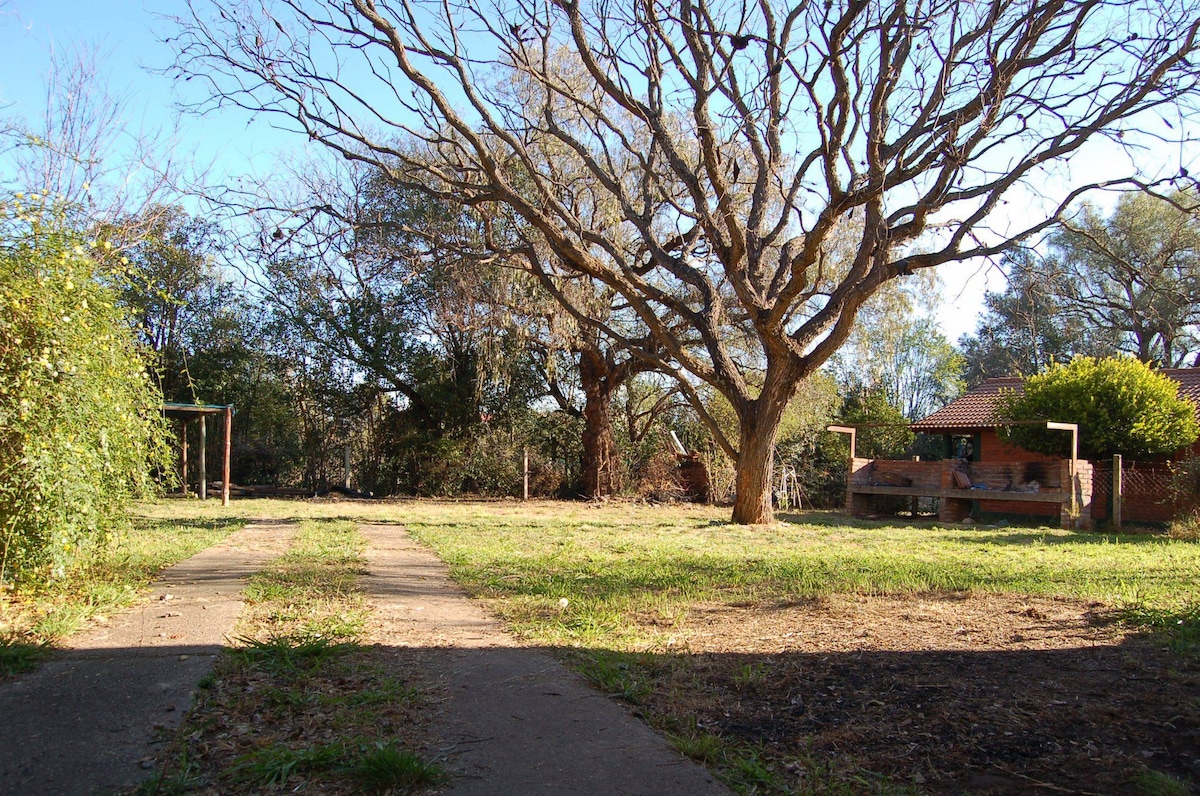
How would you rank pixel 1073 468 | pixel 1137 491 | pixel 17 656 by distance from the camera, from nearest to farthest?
pixel 17 656, pixel 1073 468, pixel 1137 491

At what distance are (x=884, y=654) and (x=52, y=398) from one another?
5.80 metres

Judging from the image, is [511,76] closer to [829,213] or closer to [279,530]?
[829,213]

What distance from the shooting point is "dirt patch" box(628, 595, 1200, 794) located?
11.3 feet

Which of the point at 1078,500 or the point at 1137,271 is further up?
the point at 1137,271

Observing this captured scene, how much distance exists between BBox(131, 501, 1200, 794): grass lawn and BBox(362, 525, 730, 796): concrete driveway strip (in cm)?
18

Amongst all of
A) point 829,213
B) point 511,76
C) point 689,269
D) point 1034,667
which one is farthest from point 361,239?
point 1034,667

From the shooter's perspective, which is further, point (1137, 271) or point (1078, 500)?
point (1078, 500)

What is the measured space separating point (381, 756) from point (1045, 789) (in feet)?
8.56

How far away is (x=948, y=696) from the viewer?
14.0 feet

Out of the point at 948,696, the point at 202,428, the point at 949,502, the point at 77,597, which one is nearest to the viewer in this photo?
the point at 948,696

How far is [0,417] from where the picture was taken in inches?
211

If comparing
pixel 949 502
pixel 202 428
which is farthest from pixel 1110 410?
pixel 202 428

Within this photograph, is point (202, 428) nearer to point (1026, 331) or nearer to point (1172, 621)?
point (1172, 621)

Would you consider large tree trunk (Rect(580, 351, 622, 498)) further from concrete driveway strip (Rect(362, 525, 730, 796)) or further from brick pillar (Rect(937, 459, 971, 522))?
concrete driveway strip (Rect(362, 525, 730, 796))
